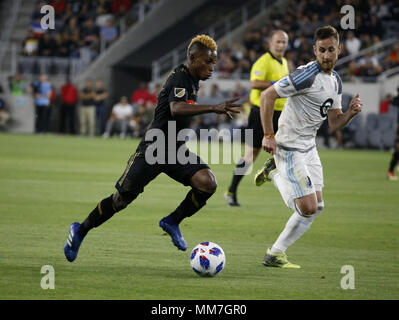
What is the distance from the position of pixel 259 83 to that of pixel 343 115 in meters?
4.49

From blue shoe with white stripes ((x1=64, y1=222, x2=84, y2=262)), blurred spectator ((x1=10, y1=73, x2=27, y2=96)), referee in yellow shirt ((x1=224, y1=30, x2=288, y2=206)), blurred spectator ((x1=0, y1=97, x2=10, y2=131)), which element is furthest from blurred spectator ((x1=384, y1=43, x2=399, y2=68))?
blue shoe with white stripes ((x1=64, y1=222, x2=84, y2=262))

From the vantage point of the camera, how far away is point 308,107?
327 inches

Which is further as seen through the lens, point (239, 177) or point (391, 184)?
point (391, 184)

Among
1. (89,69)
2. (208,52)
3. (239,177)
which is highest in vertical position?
(89,69)

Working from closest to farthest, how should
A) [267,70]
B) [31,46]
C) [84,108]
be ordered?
[267,70] → [84,108] → [31,46]

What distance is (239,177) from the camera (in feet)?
42.5

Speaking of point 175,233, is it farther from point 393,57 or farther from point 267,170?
point 393,57

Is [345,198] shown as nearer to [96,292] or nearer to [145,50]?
[96,292]

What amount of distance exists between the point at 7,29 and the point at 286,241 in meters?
33.7

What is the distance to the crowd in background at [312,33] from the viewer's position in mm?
30734

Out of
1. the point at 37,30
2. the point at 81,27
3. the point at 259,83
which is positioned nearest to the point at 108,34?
the point at 81,27

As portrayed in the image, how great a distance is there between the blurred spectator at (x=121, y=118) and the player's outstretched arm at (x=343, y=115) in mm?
Result: 24929

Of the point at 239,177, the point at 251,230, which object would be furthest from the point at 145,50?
the point at 251,230

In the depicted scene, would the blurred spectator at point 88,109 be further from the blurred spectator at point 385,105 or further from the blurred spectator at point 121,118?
the blurred spectator at point 385,105
